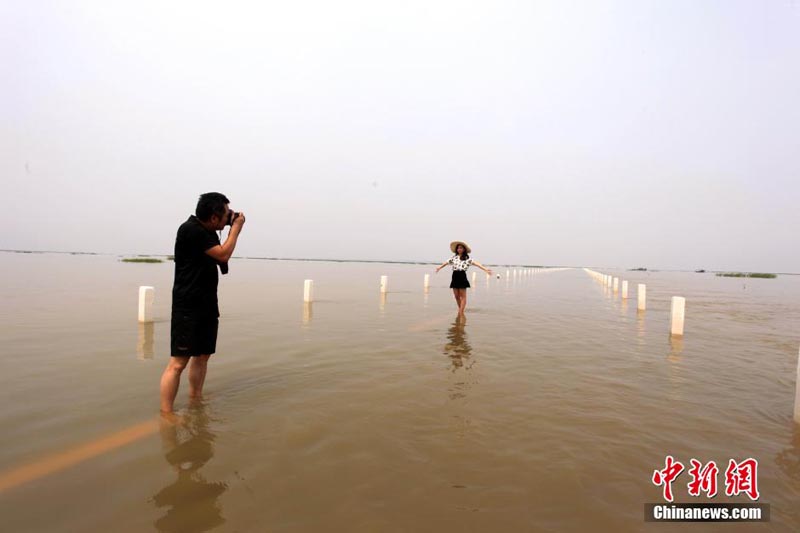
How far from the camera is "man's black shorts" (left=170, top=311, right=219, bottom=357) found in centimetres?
411

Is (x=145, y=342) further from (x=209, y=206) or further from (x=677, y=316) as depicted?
(x=677, y=316)

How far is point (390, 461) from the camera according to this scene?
3.34 metres

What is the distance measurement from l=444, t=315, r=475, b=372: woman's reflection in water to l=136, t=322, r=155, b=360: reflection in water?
17.5 ft

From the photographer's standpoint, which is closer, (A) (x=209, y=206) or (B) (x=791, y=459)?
(B) (x=791, y=459)

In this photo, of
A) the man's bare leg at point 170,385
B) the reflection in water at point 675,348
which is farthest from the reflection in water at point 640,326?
the man's bare leg at point 170,385

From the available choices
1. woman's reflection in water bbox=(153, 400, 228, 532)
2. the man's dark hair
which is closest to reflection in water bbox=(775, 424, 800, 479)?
woman's reflection in water bbox=(153, 400, 228, 532)

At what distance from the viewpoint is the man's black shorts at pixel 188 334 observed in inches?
162

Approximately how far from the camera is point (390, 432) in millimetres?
3926

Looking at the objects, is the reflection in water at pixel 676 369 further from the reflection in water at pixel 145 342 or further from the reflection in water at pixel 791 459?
the reflection in water at pixel 145 342

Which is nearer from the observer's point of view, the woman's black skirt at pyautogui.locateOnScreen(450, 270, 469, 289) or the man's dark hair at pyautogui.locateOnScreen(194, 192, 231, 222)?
the man's dark hair at pyautogui.locateOnScreen(194, 192, 231, 222)

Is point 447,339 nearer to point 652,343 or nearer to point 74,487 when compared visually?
point 652,343

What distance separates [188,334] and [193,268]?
675mm

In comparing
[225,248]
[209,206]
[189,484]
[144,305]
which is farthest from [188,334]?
[144,305]

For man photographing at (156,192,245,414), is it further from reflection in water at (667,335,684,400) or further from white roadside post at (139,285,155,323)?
white roadside post at (139,285,155,323)
